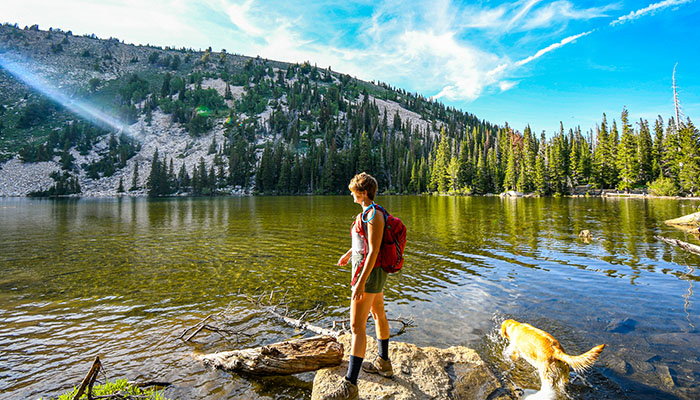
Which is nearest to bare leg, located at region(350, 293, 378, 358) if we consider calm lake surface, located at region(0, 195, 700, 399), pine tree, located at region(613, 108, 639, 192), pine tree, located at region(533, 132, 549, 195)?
calm lake surface, located at region(0, 195, 700, 399)

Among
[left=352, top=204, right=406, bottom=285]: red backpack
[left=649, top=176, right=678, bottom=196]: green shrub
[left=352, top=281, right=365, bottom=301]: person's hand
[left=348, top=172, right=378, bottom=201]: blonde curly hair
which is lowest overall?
[left=352, top=281, right=365, bottom=301]: person's hand

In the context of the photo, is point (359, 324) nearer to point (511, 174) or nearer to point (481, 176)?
point (511, 174)

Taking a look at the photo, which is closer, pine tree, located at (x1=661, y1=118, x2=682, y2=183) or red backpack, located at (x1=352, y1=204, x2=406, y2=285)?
red backpack, located at (x1=352, y1=204, x2=406, y2=285)

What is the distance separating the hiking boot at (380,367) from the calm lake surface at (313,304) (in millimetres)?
942

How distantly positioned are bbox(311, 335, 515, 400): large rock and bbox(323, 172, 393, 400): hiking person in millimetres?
161

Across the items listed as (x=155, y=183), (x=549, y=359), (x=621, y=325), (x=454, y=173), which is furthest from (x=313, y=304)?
(x=155, y=183)

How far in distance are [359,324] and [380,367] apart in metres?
0.84

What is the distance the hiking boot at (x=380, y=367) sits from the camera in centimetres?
448

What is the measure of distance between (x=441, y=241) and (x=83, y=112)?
192 meters

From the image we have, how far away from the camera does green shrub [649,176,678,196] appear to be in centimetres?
5128

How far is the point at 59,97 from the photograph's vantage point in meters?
155

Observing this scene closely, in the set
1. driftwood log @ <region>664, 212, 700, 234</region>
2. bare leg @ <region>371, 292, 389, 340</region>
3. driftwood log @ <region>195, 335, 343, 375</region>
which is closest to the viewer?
bare leg @ <region>371, 292, 389, 340</region>

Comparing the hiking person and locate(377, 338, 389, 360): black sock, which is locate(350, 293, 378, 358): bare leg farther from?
locate(377, 338, 389, 360): black sock

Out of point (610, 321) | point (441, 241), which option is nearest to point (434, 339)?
point (610, 321)
